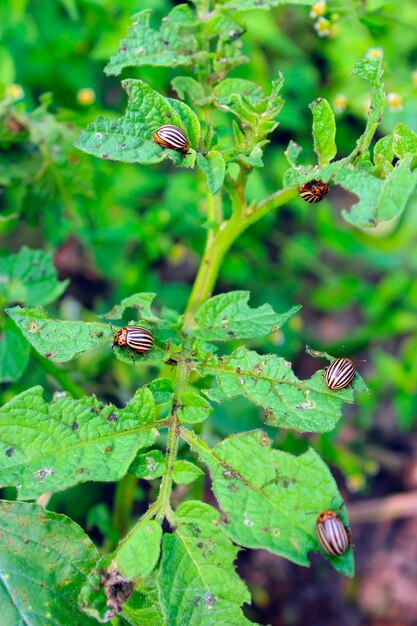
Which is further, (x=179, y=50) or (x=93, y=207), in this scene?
(x=93, y=207)

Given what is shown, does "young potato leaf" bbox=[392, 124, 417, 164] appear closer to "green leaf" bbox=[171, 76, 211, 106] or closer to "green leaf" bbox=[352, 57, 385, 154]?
"green leaf" bbox=[352, 57, 385, 154]

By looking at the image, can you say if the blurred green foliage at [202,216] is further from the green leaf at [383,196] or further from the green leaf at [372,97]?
the green leaf at [383,196]

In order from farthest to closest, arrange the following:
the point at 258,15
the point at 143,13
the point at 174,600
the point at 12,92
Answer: the point at 258,15, the point at 12,92, the point at 143,13, the point at 174,600

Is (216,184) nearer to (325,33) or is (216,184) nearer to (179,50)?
(179,50)

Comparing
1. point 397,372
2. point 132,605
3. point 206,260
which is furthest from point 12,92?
point 397,372

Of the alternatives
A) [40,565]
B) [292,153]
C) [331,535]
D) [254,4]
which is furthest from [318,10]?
[40,565]
